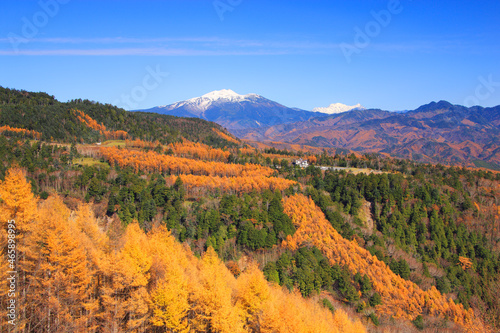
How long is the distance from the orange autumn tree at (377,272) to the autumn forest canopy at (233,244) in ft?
1.10

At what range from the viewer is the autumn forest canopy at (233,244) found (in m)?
32.5

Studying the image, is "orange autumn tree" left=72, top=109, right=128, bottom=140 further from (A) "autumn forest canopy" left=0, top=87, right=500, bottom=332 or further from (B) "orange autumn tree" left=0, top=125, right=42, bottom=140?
(B) "orange autumn tree" left=0, top=125, right=42, bottom=140

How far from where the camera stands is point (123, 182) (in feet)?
321

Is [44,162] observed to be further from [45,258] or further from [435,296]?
[435,296]

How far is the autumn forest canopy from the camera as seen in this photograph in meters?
32.5

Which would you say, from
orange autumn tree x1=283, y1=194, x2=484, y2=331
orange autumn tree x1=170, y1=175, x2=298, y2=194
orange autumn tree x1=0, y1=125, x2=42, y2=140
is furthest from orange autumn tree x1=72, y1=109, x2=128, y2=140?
orange autumn tree x1=283, y1=194, x2=484, y2=331

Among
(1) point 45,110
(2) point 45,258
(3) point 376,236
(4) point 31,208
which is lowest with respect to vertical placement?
(3) point 376,236

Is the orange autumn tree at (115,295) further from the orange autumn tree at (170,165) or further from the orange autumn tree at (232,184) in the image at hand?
the orange autumn tree at (170,165)

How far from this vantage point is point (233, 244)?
84750 mm

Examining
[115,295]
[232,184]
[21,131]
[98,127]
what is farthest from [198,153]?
[115,295]

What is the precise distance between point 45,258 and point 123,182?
68600 mm

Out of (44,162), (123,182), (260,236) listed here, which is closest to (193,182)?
(123,182)

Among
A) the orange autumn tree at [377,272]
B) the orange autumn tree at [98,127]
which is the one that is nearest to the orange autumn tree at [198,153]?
the orange autumn tree at [98,127]

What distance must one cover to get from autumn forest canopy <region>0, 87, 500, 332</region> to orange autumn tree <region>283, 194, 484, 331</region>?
34 centimetres
